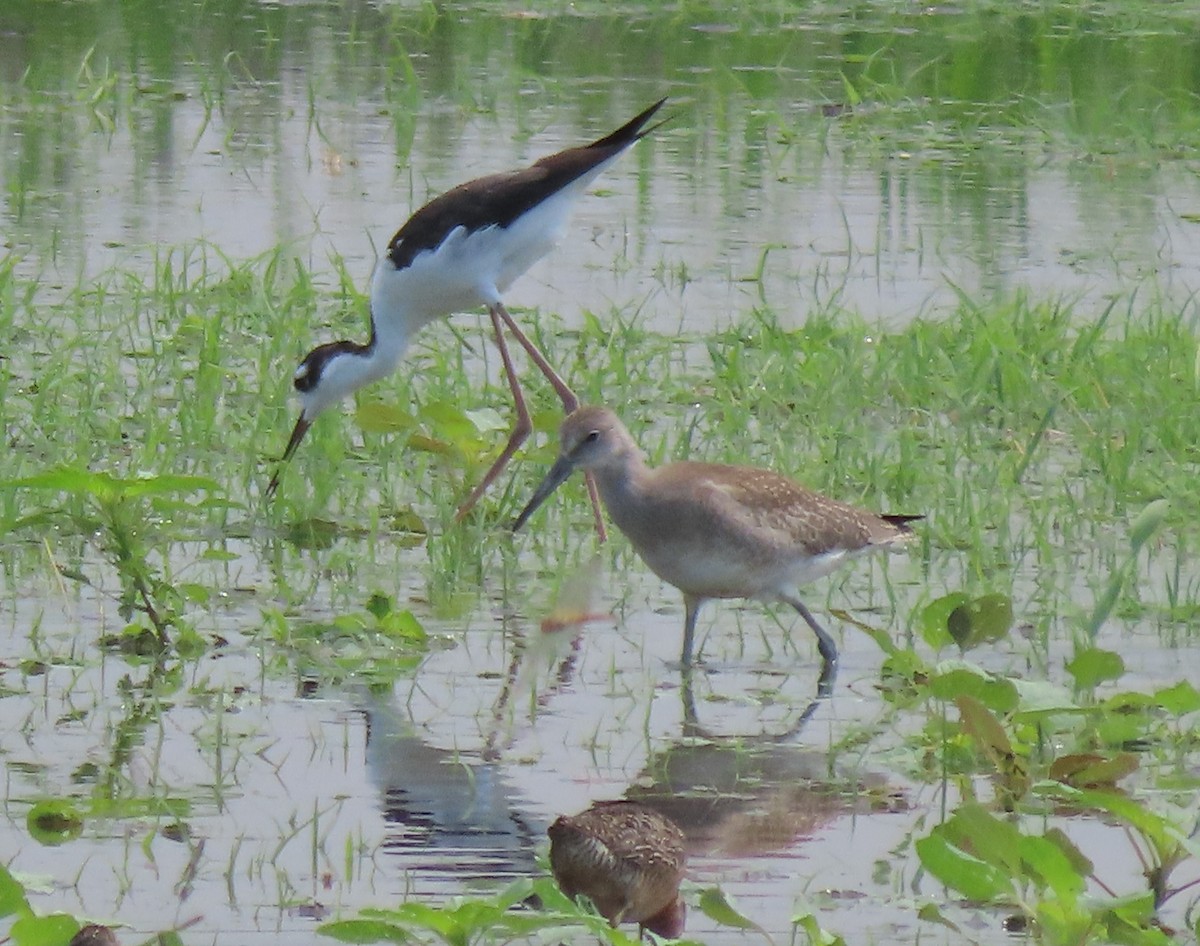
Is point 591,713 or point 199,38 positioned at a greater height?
point 199,38

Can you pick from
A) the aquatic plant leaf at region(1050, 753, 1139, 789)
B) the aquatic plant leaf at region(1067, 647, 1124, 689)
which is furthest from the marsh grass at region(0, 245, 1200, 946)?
the aquatic plant leaf at region(1050, 753, 1139, 789)

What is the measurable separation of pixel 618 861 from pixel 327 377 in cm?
402

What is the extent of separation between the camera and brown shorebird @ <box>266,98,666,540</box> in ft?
27.8

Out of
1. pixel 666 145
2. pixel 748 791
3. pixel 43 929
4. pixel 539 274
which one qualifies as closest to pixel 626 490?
pixel 748 791

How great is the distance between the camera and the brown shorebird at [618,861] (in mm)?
4289

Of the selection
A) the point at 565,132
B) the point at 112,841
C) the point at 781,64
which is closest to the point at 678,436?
the point at 112,841

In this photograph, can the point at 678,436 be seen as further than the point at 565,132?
No

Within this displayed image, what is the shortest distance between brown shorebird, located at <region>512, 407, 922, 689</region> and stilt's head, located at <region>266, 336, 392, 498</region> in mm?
1520

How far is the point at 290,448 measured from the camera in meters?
7.68

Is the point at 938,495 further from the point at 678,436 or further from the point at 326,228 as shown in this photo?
the point at 326,228

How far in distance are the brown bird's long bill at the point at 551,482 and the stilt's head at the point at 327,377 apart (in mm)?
1310

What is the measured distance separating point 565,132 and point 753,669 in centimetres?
767

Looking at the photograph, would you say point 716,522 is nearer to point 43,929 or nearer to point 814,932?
point 814,932

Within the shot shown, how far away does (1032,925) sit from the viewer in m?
4.43
